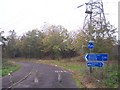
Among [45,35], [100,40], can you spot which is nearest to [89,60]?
[100,40]

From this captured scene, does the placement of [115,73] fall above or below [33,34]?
below

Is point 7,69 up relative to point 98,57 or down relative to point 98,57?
down

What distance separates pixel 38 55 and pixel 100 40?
5376cm

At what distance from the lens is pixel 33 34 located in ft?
302

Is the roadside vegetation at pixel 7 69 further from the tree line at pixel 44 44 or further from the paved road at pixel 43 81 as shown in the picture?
the tree line at pixel 44 44

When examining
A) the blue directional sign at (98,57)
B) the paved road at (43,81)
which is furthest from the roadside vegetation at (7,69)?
the blue directional sign at (98,57)

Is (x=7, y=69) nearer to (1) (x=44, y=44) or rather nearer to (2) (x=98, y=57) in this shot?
(2) (x=98, y=57)

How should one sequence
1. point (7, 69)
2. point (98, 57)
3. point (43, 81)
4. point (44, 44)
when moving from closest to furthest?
1. point (98, 57)
2. point (43, 81)
3. point (7, 69)
4. point (44, 44)

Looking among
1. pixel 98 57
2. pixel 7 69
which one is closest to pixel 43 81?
pixel 98 57

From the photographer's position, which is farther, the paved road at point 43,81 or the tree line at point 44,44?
the tree line at point 44,44

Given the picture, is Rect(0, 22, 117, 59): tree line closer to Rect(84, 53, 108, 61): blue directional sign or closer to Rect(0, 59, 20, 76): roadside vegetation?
Rect(0, 59, 20, 76): roadside vegetation

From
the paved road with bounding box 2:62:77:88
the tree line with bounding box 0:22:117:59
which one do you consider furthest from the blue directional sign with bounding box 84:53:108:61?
the tree line with bounding box 0:22:117:59

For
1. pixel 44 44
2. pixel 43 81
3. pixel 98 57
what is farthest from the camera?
pixel 44 44

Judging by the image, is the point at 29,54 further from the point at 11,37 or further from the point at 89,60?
the point at 89,60
